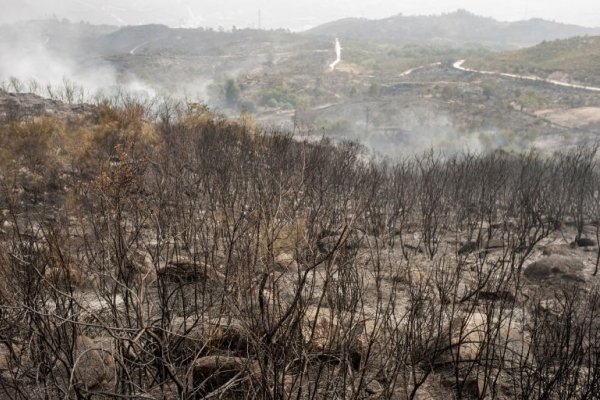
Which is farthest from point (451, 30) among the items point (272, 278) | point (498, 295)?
point (272, 278)

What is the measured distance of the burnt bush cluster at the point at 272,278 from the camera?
4098 mm

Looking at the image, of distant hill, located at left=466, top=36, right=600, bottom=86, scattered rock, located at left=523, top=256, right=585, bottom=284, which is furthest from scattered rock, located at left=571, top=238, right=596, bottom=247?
distant hill, located at left=466, top=36, right=600, bottom=86

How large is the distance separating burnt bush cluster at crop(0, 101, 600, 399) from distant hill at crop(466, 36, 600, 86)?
38065 mm

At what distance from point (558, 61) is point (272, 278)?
64354mm

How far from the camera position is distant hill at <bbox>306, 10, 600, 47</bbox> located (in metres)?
169

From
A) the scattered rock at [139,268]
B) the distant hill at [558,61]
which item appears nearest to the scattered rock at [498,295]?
the scattered rock at [139,268]

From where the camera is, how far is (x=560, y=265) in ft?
32.5

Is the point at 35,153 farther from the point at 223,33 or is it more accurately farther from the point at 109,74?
the point at 223,33

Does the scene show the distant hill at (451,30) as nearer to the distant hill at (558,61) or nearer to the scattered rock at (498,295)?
the distant hill at (558,61)

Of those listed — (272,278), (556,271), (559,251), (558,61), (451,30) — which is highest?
(451,30)

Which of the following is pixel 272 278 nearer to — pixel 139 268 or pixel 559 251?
pixel 139 268

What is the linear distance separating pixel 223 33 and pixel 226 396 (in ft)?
425

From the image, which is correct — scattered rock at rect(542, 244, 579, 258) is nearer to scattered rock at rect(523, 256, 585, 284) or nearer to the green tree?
scattered rock at rect(523, 256, 585, 284)

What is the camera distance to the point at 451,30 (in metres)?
181
